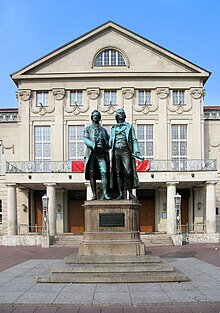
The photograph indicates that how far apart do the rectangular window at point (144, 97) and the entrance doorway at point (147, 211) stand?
25.5ft

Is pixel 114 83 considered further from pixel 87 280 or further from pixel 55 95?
pixel 87 280

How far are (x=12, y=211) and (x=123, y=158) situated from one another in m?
20.7

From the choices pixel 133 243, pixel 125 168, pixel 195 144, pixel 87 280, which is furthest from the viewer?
pixel 195 144

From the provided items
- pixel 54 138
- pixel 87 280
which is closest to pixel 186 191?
pixel 54 138

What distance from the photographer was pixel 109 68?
120 feet

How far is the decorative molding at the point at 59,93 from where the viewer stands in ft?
119

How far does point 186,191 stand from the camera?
36.4m

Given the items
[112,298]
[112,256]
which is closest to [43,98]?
[112,256]

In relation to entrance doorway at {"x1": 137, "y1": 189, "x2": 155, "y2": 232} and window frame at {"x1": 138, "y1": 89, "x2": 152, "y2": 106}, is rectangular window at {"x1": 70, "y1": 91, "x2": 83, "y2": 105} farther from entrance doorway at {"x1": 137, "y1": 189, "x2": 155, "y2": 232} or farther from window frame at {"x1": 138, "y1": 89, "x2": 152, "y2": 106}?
entrance doorway at {"x1": 137, "y1": 189, "x2": 155, "y2": 232}

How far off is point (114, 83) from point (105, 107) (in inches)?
89.3

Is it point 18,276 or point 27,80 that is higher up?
point 27,80

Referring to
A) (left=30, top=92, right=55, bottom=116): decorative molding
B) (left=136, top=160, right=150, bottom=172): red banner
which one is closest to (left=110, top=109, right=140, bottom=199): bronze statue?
(left=136, top=160, right=150, bottom=172): red banner

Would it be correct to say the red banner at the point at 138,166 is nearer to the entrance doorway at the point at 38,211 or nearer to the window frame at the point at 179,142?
the window frame at the point at 179,142

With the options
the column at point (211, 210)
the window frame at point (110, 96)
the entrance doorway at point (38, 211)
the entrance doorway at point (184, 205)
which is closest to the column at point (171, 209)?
the column at point (211, 210)
